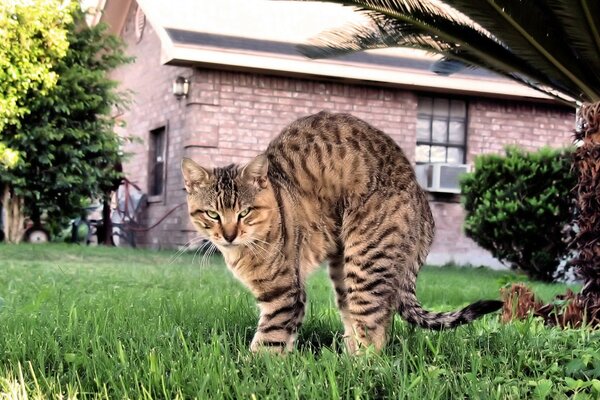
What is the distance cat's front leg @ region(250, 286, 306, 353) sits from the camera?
385cm

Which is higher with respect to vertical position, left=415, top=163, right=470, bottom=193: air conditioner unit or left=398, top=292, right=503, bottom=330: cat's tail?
left=415, top=163, right=470, bottom=193: air conditioner unit

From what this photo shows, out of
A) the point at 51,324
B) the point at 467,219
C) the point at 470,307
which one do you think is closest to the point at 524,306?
the point at 470,307

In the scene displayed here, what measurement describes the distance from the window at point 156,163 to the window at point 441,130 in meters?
5.63

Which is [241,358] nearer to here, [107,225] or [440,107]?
[107,225]

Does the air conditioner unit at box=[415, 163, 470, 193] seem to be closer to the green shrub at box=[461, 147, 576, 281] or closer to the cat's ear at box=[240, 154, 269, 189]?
the green shrub at box=[461, 147, 576, 281]

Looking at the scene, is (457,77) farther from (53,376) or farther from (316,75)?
(53,376)

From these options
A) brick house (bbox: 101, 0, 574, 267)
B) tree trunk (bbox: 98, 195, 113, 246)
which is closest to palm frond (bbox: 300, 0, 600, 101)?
brick house (bbox: 101, 0, 574, 267)

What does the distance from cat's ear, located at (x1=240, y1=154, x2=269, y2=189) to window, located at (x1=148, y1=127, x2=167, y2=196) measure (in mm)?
12218

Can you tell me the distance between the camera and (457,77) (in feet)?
49.9

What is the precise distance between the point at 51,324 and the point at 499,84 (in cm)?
1292

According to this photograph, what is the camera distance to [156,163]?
641 inches

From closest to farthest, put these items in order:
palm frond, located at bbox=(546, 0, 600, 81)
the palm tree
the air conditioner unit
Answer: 1. the palm tree
2. palm frond, located at bbox=(546, 0, 600, 81)
3. the air conditioner unit

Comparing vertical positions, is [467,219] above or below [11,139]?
Answer: below

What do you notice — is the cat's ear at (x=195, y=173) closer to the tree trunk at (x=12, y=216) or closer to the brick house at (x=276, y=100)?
the brick house at (x=276, y=100)
